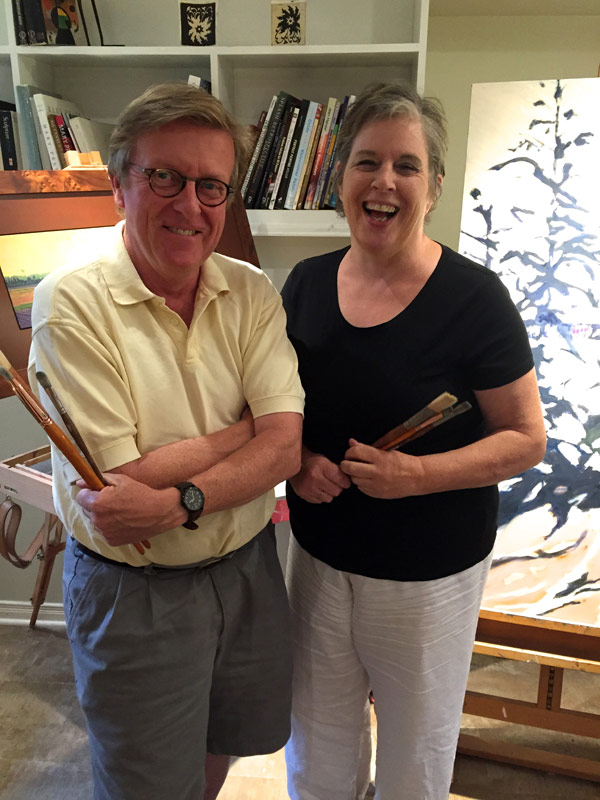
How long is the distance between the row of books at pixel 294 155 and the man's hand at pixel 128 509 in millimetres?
1154

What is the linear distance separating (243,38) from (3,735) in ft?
7.63

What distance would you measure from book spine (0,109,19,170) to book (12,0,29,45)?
21cm

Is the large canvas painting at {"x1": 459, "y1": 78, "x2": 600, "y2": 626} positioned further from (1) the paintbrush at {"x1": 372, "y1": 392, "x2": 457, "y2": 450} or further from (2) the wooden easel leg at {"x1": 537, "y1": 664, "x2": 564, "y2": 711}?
(1) the paintbrush at {"x1": 372, "y1": 392, "x2": 457, "y2": 450}

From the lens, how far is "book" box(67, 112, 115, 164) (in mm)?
1841

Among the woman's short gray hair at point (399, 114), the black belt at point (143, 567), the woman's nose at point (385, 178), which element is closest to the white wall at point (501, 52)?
the woman's short gray hair at point (399, 114)

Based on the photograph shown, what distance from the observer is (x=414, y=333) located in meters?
1.21

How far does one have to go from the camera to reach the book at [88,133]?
6.04 ft

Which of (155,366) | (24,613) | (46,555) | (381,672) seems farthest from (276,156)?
(24,613)

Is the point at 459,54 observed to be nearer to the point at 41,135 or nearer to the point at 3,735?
the point at 41,135

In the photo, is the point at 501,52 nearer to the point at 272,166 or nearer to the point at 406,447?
the point at 272,166

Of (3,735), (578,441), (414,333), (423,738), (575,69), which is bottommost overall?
(3,735)

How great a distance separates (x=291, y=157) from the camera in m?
1.88

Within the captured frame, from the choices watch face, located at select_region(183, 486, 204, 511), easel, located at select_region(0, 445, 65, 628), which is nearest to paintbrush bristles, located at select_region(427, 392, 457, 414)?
watch face, located at select_region(183, 486, 204, 511)

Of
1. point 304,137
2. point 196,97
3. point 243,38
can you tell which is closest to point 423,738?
point 196,97
